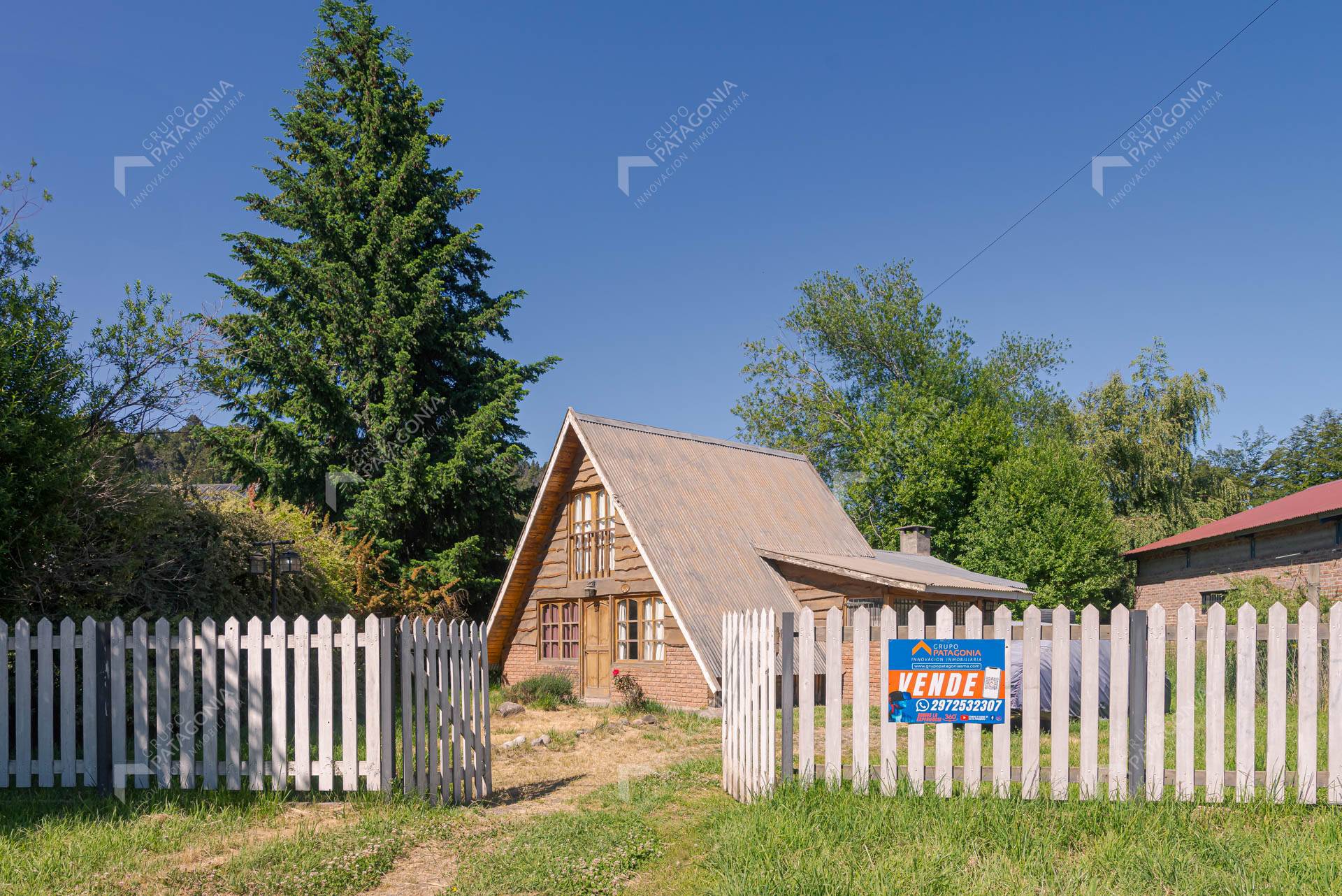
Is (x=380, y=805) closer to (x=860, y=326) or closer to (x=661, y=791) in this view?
(x=661, y=791)

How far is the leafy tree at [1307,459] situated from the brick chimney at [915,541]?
23600mm

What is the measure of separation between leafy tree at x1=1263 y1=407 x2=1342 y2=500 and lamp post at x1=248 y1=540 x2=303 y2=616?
43.9 m

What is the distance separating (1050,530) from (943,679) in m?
29.8

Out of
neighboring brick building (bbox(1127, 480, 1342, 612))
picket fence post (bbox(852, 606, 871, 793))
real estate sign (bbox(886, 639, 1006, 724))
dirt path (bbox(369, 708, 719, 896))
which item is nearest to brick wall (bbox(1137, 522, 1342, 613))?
neighboring brick building (bbox(1127, 480, 1342, 612))

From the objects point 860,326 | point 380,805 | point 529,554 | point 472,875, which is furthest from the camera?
point 860,326

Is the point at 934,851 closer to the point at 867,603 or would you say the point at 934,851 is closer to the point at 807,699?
the point at 807,699

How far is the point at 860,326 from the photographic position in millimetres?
46250

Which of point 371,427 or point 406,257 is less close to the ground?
point 406,257

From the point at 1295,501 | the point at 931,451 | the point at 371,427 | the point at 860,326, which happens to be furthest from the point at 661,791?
the point at 860,326

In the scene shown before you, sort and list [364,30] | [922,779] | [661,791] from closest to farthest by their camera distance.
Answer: [922,779]
[661,791]
[364,30]

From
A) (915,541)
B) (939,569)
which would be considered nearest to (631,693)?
(939,569)

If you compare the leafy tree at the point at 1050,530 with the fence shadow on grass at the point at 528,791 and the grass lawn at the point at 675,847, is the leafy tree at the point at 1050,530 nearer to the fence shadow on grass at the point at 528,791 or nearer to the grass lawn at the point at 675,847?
the fence shadow on grass at the point at 528,791

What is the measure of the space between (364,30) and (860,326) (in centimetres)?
2617

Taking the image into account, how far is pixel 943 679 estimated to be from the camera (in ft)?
23.4
